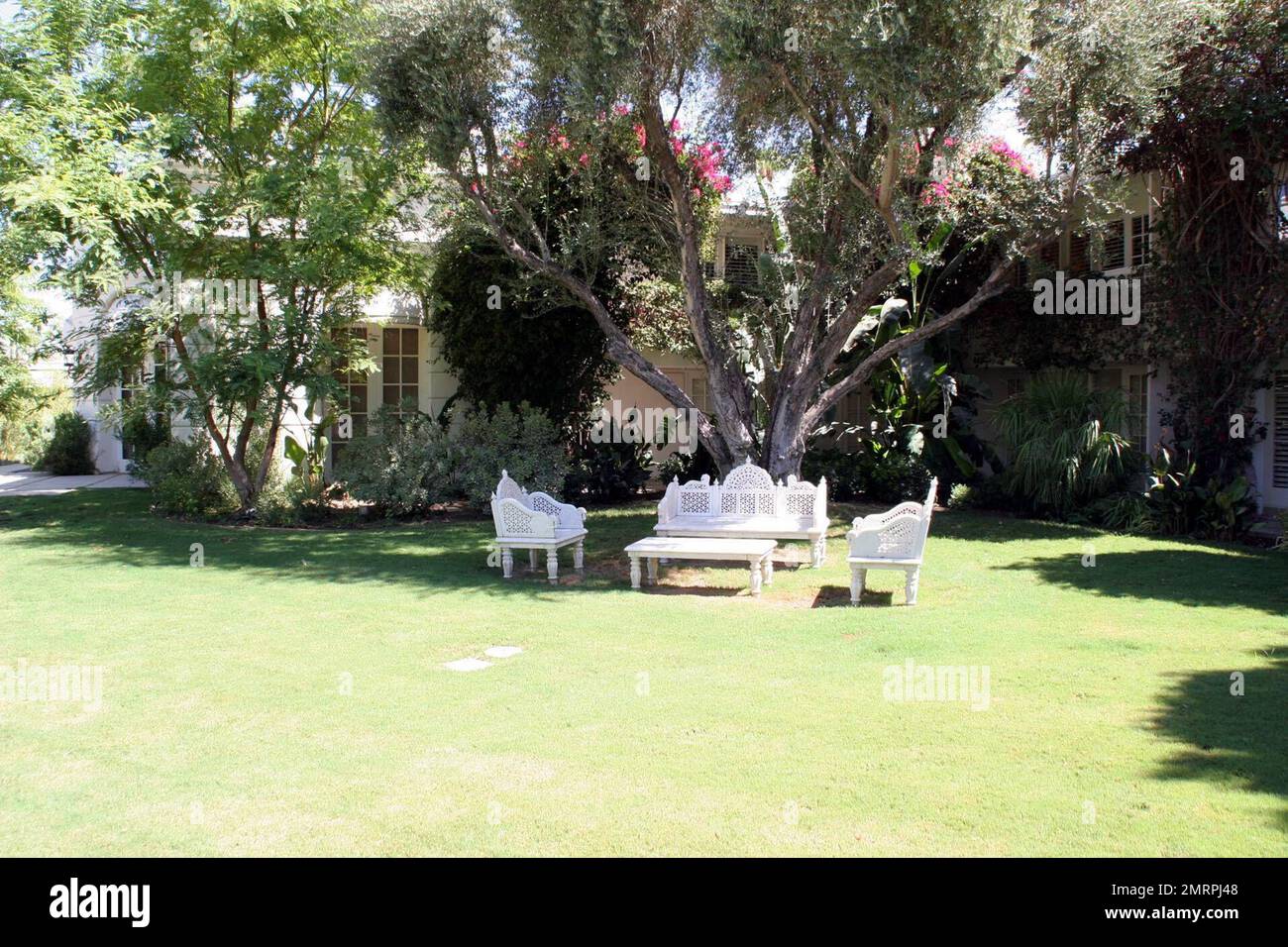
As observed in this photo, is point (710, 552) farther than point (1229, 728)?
Yes

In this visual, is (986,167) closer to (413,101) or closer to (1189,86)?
(1189,86)

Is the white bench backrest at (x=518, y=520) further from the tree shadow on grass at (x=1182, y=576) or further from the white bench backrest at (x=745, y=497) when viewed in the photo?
the tree shadow on grass at (x=1182, y=576)

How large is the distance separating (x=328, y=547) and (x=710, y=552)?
5.70m

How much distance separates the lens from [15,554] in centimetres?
1234

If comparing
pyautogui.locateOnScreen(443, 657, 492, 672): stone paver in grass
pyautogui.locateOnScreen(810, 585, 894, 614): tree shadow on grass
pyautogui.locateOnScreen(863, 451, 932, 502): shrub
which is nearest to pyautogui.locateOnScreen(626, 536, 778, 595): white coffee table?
pyautogui.locateOnScreen(810, 585, 894, 614): tree shadow on grass

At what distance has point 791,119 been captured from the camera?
13.3m

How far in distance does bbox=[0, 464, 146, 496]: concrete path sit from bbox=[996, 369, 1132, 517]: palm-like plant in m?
16.7

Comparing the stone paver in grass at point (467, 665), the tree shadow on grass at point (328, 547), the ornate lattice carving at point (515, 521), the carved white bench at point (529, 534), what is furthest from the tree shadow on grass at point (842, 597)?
the stone paver in grass at point (467, 665)

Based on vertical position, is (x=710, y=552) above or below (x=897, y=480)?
below

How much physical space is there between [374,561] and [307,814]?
7.68m

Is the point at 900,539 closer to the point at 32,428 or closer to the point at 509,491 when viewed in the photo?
the point at 509,491

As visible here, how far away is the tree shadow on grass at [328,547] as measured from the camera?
11.1 metres

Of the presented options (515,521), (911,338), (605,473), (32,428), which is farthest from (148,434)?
(911,338)

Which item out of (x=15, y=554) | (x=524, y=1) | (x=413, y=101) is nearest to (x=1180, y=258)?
(x=524, y=1)
